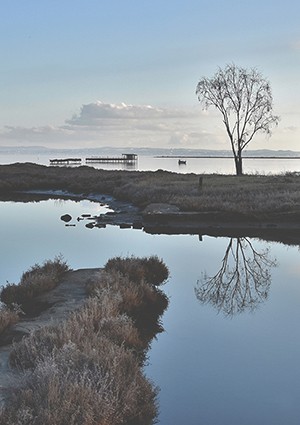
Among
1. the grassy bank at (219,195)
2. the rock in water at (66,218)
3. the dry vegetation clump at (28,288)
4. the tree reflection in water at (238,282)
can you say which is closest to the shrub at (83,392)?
the dry vegetation clump at (28,288)

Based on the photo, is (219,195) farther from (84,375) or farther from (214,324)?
(84,375)

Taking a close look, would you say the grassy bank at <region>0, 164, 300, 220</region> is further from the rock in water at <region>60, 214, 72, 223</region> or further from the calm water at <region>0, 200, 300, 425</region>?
the calm water at <region>0, 200, 300, 425</region>

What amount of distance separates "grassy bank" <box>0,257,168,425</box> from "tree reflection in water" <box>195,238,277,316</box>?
426 centimetres

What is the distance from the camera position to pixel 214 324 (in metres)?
13.4

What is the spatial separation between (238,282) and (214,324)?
5.26m

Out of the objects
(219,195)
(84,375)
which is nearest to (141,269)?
(84,375)

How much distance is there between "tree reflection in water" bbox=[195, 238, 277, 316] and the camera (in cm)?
1566

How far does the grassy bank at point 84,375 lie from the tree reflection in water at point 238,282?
426 centimetres

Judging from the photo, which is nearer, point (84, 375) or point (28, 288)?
point (84, 375)

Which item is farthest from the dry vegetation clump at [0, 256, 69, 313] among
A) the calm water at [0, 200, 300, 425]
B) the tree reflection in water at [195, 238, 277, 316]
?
the tree reflection in water at [195, 238, 277, 316]

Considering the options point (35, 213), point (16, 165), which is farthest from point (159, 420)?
point (16, 165)

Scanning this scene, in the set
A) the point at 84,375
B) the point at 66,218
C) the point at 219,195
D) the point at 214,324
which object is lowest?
the point at 214,324

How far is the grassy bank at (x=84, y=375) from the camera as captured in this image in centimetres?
685

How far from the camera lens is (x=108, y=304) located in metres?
11.8
